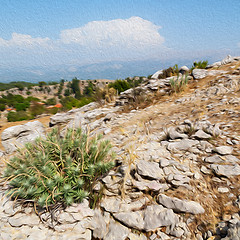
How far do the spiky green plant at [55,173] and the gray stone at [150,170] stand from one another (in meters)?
0.49

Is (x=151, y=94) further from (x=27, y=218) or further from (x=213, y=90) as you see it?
(x=27, y=218)

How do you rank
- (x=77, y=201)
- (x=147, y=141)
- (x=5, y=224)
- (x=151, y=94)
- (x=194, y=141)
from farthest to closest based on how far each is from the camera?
(x=151, y=94), (x=147, y=141), (x=194, y=141), (x=77, y=201), (x=5, y=224)

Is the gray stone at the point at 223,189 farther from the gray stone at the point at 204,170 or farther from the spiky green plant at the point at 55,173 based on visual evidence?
the spiky green plant at the point at 55,173

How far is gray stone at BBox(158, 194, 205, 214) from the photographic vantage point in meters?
1.76

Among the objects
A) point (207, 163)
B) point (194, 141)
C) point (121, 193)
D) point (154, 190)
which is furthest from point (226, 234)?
point (194, 141)

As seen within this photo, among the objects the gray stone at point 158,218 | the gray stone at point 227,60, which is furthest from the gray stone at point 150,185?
the gray stone at point 227,60

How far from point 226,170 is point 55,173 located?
2.52 m

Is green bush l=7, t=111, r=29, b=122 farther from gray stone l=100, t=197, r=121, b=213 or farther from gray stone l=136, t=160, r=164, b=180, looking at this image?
gray stone l=136, t=160, r=164, b=180

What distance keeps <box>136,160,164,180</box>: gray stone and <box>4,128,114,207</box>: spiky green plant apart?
1.60 ft

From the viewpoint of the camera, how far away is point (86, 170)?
2148 mm

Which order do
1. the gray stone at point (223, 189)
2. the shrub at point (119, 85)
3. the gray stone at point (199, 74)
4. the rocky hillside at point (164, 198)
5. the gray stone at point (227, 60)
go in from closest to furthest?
1. the rocky hillside at point (164, 198)
2. the gray stone at point (223, 189)
3. the gray stone at point (199, 74)
4. the gray stone at point (227, 60)
5. the shrub at point (119, 85)

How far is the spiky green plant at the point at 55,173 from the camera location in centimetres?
178

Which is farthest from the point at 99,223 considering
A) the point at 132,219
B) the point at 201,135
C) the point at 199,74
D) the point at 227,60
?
the point at 227,60

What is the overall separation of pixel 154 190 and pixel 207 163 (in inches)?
40.3
